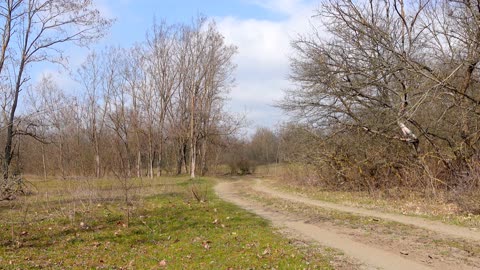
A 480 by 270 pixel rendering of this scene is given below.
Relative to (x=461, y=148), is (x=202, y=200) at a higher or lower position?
lower

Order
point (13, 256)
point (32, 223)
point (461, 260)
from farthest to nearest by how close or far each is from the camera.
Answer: point (32, 223) → point (13, 256) → point (461, 260)

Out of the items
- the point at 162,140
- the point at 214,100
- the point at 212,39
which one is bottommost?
the point at 162,140

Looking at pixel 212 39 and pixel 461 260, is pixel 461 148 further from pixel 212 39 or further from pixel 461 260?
pixel 212 39

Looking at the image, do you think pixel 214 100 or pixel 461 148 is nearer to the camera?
pixel 461 148

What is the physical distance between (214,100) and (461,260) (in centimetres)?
4090

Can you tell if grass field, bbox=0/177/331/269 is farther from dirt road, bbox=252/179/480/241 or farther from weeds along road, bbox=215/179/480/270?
dirt road, bbox=252/179/480/241

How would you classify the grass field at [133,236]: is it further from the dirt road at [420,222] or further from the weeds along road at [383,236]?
the dirt road at [420,222]

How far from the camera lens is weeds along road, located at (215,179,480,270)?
23.2 ft

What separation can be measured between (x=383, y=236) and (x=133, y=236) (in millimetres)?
6259

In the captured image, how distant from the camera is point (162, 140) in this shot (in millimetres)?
48219

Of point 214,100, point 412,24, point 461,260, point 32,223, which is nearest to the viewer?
point 461,260

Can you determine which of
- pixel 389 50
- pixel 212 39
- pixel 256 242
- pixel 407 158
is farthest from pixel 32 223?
pixel 212 39

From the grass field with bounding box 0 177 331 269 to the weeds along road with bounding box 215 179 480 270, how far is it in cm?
86

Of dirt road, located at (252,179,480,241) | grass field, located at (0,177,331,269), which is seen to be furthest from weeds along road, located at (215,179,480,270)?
grass field, located at (0,177,331,269)
